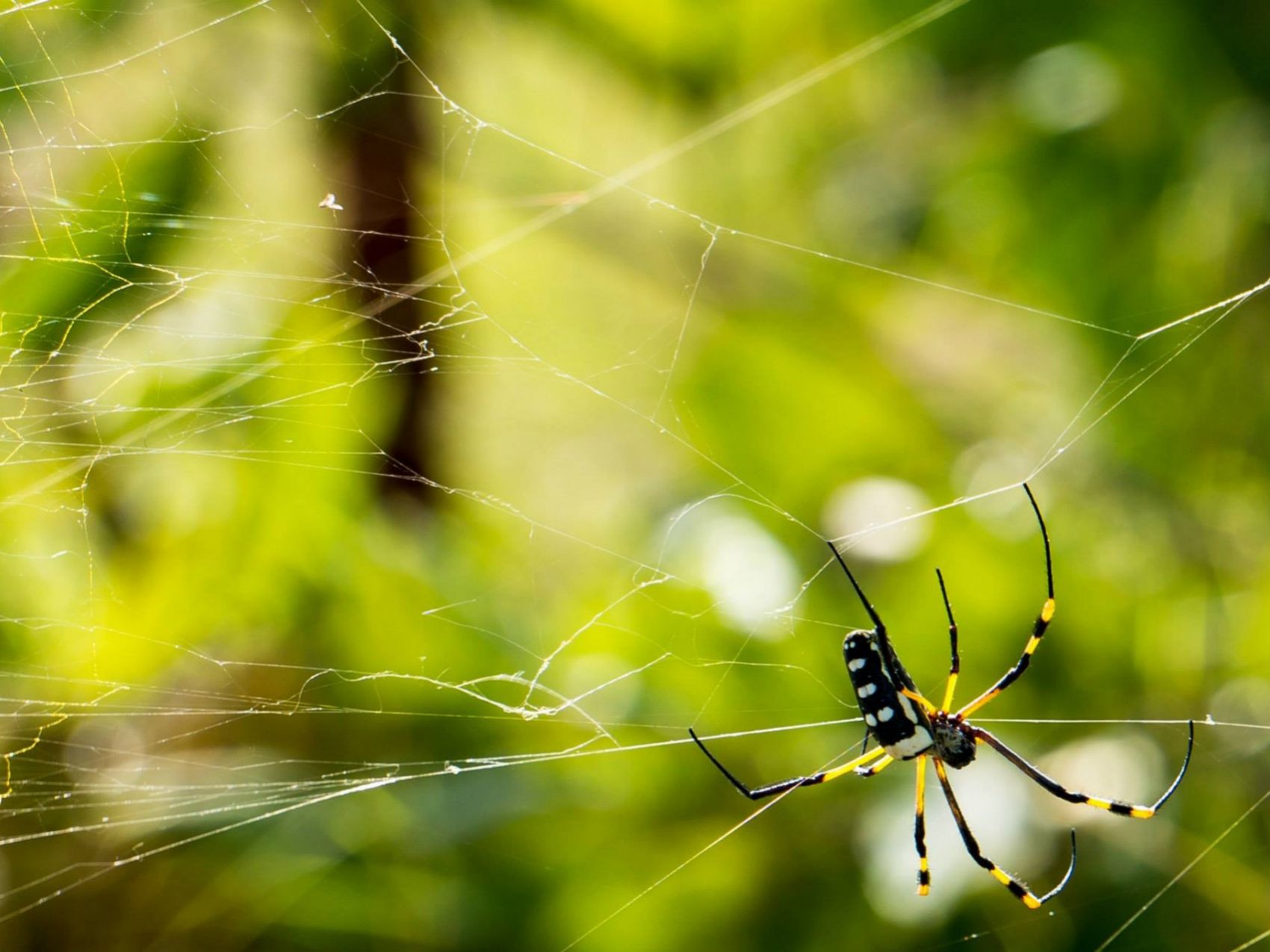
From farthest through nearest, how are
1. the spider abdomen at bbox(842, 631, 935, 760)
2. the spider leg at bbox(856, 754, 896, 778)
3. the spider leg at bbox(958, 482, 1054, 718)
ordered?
the spider leg at bbox(856, 754, 896, 778)
the spider leg at bbox(958, 482, 1054, 718)
the spider abdomen at bbox(842, 631, 935, 760)

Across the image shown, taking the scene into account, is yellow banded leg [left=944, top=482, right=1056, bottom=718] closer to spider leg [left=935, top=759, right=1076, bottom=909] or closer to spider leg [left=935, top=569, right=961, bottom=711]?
spider leg [left=935, top=569, right=961, bottom=711]

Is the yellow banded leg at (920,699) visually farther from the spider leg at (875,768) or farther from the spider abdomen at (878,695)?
the spider leg at (875,768)

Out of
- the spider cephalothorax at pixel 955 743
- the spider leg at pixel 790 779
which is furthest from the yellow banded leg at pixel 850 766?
the spider cephalothorax at pixel 955 743

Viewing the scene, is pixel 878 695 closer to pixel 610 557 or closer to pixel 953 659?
pixel 953 659

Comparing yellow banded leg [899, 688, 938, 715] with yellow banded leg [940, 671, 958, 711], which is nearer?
yellow banded leg [899, 688, 938, 715]

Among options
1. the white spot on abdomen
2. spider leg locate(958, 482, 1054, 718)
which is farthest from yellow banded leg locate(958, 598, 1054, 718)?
the white spot on abdomen

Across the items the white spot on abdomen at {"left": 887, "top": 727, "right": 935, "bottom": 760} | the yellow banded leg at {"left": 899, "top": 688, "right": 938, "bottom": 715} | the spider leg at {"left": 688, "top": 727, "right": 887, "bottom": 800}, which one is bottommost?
the spider leg at {"left": 688, "top": 727, "right": 887, "bottom": 800}
